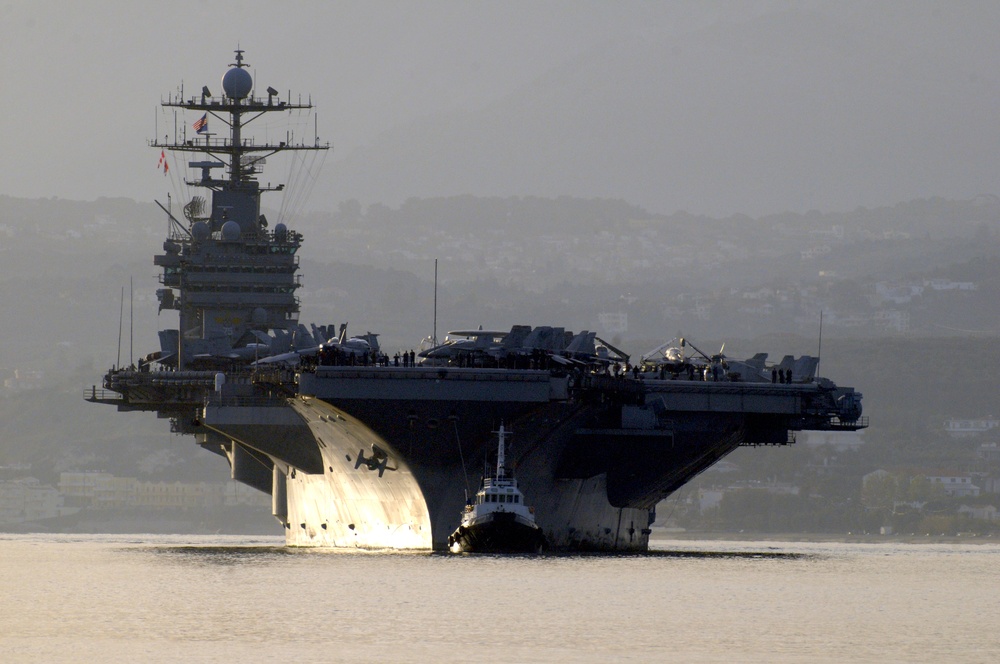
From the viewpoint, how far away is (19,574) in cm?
5878

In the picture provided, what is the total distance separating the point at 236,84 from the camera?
79.8 metres

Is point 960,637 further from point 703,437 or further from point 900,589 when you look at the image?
point 703,437

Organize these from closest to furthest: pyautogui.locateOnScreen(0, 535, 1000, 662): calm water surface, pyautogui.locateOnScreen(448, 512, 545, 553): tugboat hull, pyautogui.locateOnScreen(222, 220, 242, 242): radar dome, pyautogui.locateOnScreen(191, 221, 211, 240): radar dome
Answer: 1. pyautogui.locateOnScreen(0, 535, 1000, 662): calm water surface
2. pyautogui.locateOnScreen(448, 512, 545, 553): tugboat hull
3. pyautogui.locateOnScreen(222, 220, 242, 242): radar dome
4. pyautogui.locateOnScreen(191, 221, 211, 240): radar dome

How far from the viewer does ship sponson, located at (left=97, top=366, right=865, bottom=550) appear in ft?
180

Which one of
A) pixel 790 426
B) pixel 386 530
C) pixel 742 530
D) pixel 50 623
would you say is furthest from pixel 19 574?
pixel 742 530

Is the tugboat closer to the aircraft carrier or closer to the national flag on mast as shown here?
the aircraft carrier

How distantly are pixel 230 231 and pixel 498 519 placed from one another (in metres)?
24.1

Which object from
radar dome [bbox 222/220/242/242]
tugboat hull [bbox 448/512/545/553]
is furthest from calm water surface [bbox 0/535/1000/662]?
radar dome [bbox 222/220/242/242]

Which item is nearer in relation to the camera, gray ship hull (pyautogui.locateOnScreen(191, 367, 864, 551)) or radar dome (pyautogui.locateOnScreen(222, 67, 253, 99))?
gray ship hull (pyautogui.locateOnScreen(191, 367, 864, 551))

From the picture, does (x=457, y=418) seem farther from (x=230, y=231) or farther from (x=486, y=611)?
(x=230, y=231)

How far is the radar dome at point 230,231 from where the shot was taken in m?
76.9

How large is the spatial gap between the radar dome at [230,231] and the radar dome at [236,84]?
5.10m

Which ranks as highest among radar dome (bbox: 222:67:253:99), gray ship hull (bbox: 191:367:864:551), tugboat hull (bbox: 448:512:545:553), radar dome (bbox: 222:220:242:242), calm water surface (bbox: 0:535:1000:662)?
radar dome (bbox: 222:67:253:99)

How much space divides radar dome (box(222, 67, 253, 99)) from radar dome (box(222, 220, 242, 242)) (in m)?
5.10
